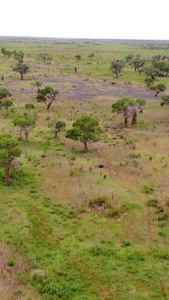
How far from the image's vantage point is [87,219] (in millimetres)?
20750

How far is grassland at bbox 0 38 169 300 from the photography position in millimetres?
14789

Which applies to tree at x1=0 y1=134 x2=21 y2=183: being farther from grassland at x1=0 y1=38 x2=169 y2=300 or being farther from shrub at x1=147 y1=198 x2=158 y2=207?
shrub at x1=147 y1=198 x2=158 y2=207

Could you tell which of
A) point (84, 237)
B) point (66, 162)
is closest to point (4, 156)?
point (66, 162)

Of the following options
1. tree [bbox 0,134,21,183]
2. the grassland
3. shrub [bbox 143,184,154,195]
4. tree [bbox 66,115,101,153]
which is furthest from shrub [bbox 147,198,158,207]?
tree [bbox 0,134,21,183]

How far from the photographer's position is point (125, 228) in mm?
19562

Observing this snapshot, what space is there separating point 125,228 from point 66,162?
44.0ft

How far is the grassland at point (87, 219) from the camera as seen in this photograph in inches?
582

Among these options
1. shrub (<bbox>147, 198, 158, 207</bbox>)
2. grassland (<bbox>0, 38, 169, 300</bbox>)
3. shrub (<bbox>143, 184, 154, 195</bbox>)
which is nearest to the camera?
grassland (<bbox>0, 38, 169, 300</bbox>)

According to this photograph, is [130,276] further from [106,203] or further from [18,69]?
[18,69]

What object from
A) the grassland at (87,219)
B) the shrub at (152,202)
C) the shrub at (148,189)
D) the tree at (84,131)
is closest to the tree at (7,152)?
the grassland at (87,219)

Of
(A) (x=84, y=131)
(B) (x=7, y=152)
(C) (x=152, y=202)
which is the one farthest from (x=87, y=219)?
(A) (x=84, y=131)

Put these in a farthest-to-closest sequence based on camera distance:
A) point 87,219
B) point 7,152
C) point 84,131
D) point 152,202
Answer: point 84,131
point 7,152
point 152,202
point 87,219

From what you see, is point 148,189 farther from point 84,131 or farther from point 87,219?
point 84,131

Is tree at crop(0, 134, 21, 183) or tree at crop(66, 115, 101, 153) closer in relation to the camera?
tree at crop(0, 134, 21, 183)
